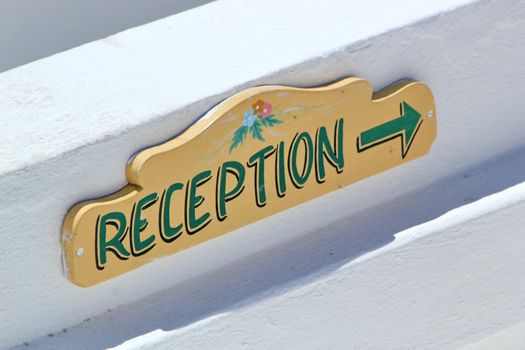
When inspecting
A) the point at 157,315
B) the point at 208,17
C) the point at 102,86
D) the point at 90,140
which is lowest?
the point at 157,315

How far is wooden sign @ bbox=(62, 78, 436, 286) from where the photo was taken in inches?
141

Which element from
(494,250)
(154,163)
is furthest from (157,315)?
(494,250)

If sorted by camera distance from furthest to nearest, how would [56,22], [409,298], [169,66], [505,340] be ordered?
[56,22] < [505,340] < [409,298] < [169,66]

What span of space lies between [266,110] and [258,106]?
0.04 m

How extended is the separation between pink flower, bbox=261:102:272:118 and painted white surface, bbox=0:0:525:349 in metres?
0.07

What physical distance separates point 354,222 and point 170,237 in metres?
0.68

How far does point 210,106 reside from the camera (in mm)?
3652

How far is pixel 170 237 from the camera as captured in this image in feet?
12.2

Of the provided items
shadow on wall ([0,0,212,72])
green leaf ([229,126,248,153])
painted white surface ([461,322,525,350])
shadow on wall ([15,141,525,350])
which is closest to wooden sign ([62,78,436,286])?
green leaf ([229,126,248,153])

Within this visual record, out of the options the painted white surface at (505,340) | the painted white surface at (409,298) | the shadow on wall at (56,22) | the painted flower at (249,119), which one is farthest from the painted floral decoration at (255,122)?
the shadow on wall at (56,22)

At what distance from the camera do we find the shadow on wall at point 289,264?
3725 millimetres

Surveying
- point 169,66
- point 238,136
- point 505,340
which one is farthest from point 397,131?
point 505,340

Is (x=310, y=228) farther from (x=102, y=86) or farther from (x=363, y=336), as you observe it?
(x=102, y=86)

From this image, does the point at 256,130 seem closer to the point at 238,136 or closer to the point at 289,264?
the point at 238,136
